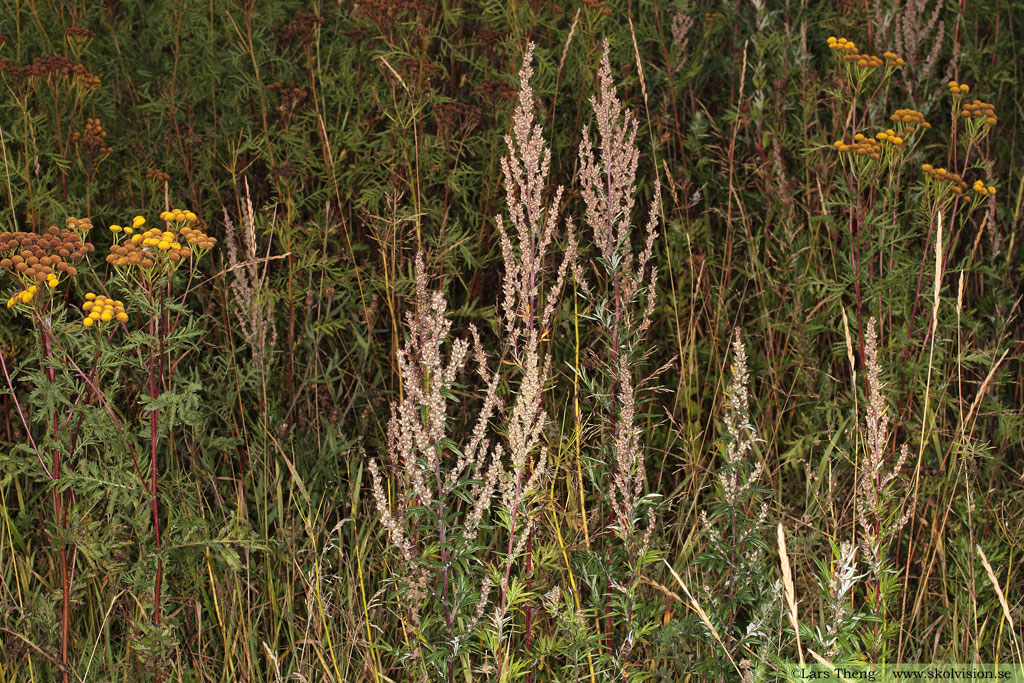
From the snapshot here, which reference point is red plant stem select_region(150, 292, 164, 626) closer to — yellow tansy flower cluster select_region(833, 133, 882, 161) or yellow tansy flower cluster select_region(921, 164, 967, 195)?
yellow tansy flower cluster select_region(833, 133, 882, 161)

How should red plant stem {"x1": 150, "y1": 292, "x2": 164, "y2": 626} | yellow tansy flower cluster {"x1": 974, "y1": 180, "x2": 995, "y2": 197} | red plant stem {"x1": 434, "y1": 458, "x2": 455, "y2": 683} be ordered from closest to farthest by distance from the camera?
red plant stem {"x1": 434, "y1": 458, "x2": 455, "y2": 683}
red plant stem {"x1": 150, "y1": 292, "x2": 164, "y2": 626}
yellow tansy flower cluster {"x1": 974, "y1": 180, "x2": 995, "y2": 197}

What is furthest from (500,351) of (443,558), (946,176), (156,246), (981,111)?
(981,111)

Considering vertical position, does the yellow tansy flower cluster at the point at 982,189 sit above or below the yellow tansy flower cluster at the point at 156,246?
below

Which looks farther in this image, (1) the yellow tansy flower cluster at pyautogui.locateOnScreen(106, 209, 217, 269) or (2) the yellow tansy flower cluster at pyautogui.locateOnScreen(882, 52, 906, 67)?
(2) the yellow tansy flower cluster at pyautogui.locateOnScreen(882, 52, 906, 67)

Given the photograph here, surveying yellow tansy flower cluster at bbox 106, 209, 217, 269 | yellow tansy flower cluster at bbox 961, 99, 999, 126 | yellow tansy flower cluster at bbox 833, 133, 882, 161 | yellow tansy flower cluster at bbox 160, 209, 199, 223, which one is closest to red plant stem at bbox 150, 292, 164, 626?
yellow tansy flower cluster at bbox 106, 209, 217, 269

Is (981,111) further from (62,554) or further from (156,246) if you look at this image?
(62,554)

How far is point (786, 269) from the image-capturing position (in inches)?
135

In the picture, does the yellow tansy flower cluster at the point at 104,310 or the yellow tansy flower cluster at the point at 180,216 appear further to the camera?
the yellow tansy flower cluster at the point at 180,216

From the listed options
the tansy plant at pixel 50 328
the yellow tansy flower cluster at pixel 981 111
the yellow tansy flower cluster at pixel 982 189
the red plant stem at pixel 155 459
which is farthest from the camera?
the yellow tansy flower cluster at pixel 981 111

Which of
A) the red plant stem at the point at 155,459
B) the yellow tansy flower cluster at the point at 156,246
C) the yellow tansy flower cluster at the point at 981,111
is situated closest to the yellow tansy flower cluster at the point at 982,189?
the yellow tansy flower cluster at the point at 981,111

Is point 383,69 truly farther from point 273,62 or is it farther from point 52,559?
point 52,559

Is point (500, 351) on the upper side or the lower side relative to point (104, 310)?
lower

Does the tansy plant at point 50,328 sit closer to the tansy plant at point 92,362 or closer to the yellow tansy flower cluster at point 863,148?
the tansy plant at point 92,362

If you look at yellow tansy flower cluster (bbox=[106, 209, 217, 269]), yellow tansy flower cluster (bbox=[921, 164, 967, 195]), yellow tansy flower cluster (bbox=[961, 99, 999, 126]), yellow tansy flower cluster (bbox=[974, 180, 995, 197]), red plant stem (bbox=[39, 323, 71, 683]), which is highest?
yellow tansy flower cluster (bbox=[106, 209, 217, 269])
